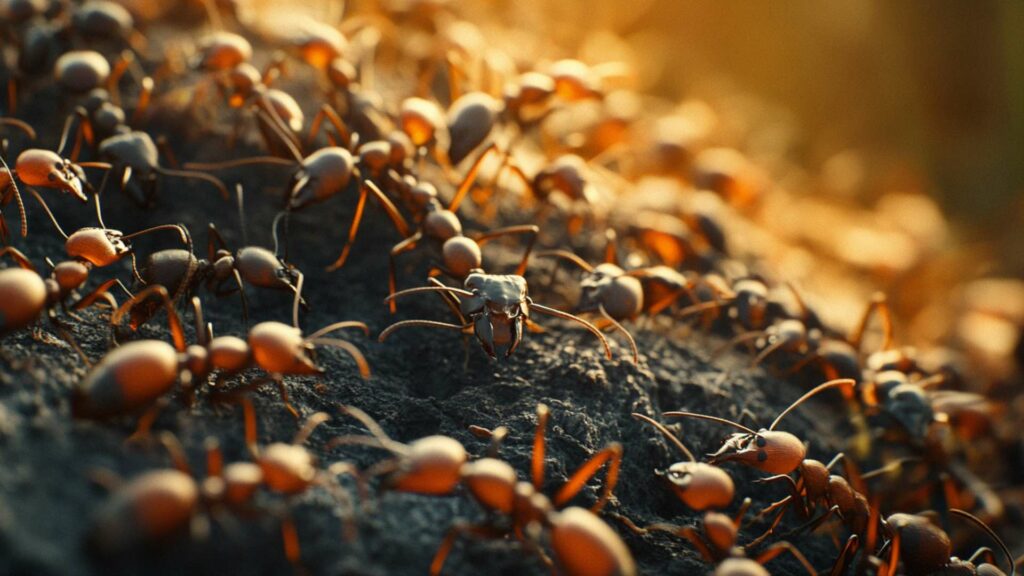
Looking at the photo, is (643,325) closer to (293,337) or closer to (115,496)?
(293,337)

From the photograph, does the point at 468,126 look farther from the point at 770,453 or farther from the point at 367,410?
the point at 770,453

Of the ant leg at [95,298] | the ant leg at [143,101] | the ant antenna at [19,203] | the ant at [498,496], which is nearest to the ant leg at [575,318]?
the ant at [498,496]

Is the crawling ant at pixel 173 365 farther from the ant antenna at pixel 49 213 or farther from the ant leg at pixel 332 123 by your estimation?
the ant leg at pixel 332 123

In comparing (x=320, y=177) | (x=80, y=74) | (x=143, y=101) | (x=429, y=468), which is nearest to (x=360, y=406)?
(x=429, y=468)

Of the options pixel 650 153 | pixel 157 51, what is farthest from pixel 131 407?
pixel 650 153

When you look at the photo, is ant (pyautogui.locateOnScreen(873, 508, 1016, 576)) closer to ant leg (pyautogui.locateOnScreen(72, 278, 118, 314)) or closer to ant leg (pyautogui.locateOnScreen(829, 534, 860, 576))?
ant leg (pyautogui.locateOnScreen(829, 534, 860, 576))

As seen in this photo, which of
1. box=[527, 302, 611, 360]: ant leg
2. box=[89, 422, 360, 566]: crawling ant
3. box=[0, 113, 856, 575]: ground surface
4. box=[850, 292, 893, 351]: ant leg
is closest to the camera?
box=[89, 422, 360, 566]: crawling ant

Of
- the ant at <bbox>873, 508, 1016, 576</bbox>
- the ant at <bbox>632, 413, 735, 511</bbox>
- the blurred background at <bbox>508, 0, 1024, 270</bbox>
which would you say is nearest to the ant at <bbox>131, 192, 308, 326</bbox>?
the ant at <bbox>632, 413, 735, 511</bbox>
